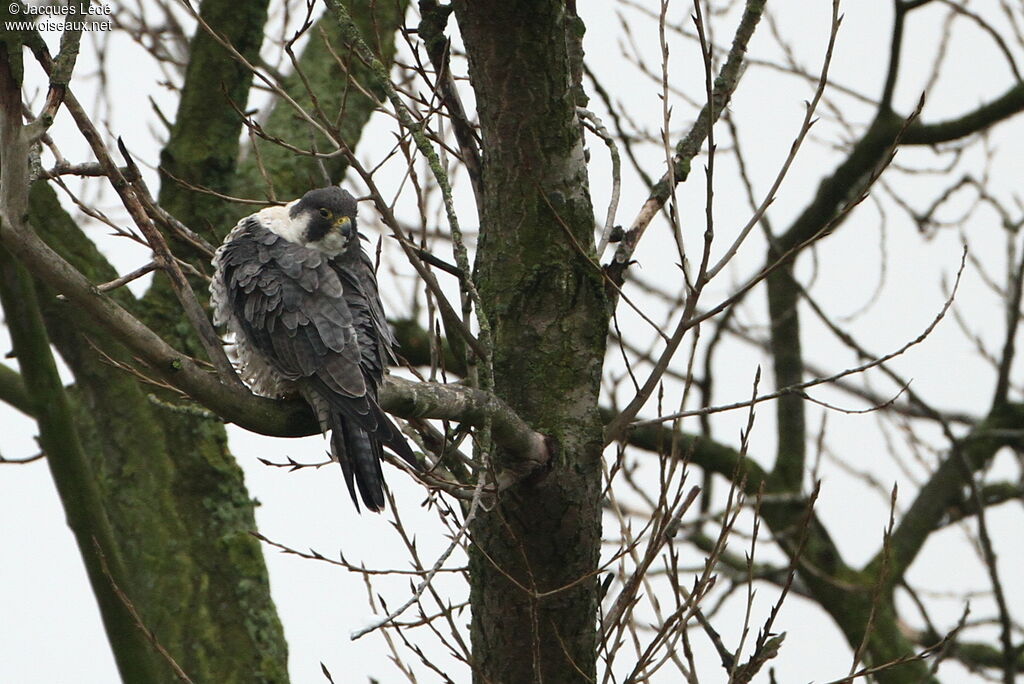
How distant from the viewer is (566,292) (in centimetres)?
303

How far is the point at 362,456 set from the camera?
291cm

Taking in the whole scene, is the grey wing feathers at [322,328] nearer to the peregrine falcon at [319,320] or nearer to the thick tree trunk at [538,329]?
the peregrine falcon at [319,320]

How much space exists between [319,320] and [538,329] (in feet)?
2.46

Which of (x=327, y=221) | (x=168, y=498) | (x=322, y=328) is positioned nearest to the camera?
(x=322, y=328)

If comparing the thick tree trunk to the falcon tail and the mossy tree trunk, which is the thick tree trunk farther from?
the mossy tree trunk

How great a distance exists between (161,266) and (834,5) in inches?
68.0

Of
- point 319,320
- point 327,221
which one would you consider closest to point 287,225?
point 327,221

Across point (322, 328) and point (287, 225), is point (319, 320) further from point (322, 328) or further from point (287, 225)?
point (287, 225)

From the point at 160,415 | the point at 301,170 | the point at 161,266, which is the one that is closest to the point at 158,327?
the point at 160,415

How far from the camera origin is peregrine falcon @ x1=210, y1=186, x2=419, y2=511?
115 inches

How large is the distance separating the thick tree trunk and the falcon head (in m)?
0.90

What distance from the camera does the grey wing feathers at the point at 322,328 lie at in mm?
2914

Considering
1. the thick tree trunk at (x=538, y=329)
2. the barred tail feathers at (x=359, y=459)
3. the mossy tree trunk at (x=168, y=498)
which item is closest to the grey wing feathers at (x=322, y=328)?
the barred tail feathers at (x=359, y=459)

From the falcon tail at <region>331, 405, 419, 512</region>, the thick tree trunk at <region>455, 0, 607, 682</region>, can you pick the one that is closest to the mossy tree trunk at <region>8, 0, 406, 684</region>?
the falcon tail at <region>331, 405, 419, 512</region>
